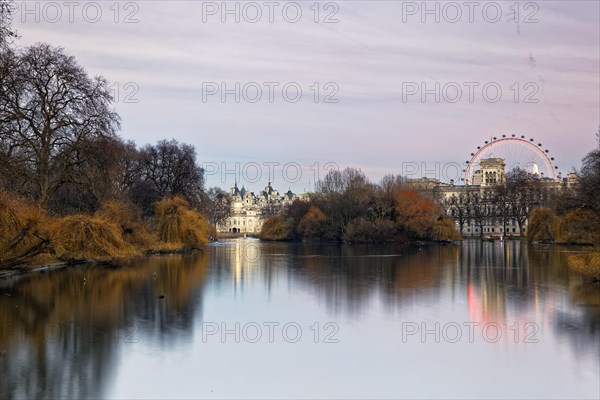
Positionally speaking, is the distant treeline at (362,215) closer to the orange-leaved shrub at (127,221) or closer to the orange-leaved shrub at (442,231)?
the orange-leaved shrub at (442,231)

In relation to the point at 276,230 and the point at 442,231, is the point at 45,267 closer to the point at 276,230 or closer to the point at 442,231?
the point at 442,231

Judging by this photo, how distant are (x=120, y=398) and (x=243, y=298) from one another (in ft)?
39.4

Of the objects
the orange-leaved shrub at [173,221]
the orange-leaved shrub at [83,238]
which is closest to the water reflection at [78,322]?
the orange-leaved shrub at [83,238]

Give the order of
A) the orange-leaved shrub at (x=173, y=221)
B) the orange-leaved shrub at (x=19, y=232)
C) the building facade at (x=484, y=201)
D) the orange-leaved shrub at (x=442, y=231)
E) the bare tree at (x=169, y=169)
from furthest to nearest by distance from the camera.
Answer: the building facade at (x=484, y=201)
the orange-leaved shrub at (x=442, y=231)
the bare tree at (x=169, y=169)
the orange-leaved shrub at (x=173, y=221)
the orange-leaved shrub at (x=19, y=232)

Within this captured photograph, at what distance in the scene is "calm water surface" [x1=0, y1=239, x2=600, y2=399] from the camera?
1083cm

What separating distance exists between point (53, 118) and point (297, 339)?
24815 mm

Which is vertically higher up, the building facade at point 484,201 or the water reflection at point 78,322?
the building facade at point 484,201

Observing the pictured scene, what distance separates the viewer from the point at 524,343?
14.2 m

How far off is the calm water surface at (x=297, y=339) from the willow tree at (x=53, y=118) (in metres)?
10.6

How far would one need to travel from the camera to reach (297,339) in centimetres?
1476

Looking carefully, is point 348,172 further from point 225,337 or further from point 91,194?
point 225,337

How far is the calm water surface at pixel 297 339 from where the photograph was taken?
35.5 feet

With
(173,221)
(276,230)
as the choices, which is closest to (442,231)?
(276,230)

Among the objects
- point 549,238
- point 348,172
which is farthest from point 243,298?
point 348,172
